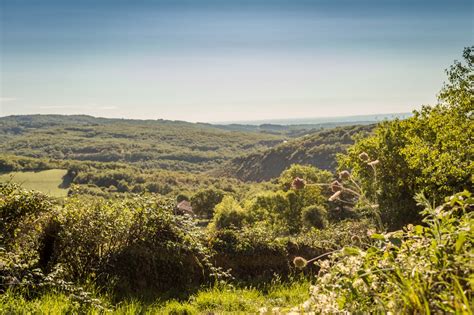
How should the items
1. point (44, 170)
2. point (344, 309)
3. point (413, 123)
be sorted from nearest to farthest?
point (344, 309)
point (413, 123)
point (44, 170)

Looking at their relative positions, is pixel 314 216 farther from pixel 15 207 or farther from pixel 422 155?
pixel 15 207

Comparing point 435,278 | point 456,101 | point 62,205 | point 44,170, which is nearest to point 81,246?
point 62,205

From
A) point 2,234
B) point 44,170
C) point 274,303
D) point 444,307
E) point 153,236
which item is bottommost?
point 44,170

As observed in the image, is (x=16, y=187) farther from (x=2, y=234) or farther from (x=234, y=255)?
(x=234, y=255)

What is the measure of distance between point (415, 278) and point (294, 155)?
153 metres

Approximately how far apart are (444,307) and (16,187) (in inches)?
208

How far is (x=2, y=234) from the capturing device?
463 cm

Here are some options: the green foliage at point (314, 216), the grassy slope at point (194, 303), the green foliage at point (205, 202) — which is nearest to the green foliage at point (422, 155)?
the grassy slope at point (194, 303)

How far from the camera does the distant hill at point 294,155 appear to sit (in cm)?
14125

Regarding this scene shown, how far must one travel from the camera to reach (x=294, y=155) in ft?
503

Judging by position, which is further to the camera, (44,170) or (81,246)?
(44,170)

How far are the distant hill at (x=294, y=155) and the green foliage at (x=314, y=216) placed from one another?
317 ft

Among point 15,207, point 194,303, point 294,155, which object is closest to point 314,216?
point 194,303

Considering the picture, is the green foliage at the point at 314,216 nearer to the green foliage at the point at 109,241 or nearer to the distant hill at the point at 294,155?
the green foliage at the point at 109,241
